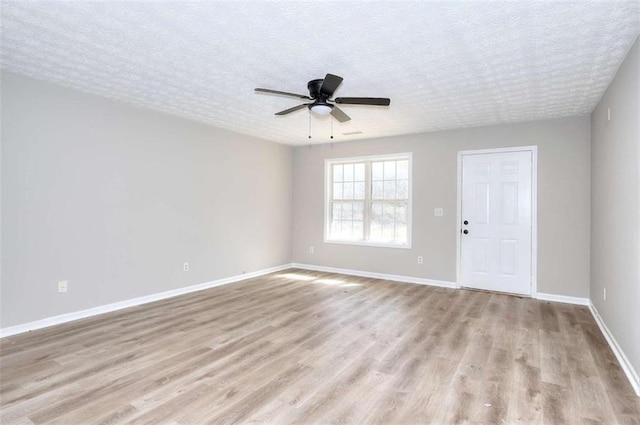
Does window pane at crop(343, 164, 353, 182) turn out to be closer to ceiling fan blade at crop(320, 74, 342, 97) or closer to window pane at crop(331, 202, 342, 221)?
window pane at crop(331, 202, 342, 221)

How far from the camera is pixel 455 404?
2.18 metres

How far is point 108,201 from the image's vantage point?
13.3 feet

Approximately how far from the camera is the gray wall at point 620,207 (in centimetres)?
246

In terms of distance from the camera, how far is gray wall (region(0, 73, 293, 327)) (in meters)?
3.36

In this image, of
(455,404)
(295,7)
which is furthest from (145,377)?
(295,7)

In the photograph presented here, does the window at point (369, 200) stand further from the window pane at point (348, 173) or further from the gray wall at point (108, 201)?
the gray wall at point (108, 201)

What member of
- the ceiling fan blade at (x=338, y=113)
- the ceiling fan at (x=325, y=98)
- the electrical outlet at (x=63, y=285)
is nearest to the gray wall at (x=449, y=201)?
the ceiling fan blade at (x=338, y=113)

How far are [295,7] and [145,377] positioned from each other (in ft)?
9.05

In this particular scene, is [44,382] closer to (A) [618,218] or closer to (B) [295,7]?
(B) [295,7]

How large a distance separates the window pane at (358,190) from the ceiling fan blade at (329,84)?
3462mm

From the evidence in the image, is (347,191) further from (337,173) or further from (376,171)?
(376,171)

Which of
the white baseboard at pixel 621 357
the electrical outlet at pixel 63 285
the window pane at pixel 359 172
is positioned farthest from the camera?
the window pane at pixel 359 172

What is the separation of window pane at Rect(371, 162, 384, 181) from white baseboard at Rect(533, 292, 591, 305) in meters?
3.01

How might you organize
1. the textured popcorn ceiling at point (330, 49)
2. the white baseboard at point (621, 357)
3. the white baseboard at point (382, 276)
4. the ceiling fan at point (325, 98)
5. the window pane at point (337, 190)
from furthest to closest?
1. the window pane at point (337, 190)
2. the white baseboard at point (382, 276)
3. the ceiling fan at point (325, 98)
4. the white baseboard at point (621, 357)
5. the textured popcorn ceiling at point (330, 49)
